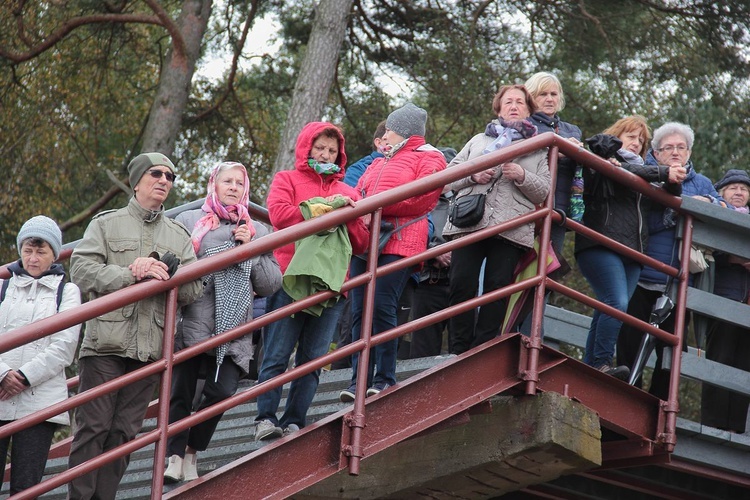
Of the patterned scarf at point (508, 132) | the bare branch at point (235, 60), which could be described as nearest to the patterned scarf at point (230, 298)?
the patterned scarf at point (508, 132)

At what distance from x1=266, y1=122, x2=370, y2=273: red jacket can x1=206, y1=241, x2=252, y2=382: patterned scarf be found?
39cm

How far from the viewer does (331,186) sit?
5848mm

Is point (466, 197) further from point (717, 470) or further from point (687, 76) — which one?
point (687, 76)

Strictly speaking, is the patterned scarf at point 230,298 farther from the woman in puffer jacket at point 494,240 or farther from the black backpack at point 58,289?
the woman in puffer jacket at point 494,240

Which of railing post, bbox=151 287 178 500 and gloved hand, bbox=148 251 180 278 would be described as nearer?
railing post, bbox=151 287 178 500

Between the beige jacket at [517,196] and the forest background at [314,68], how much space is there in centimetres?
685

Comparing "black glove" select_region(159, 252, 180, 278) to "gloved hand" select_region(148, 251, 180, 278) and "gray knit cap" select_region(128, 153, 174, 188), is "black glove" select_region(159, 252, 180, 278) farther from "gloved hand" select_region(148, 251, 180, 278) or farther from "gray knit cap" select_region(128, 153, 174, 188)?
"gray knit cap" select_region(128, 153, 174, 188)

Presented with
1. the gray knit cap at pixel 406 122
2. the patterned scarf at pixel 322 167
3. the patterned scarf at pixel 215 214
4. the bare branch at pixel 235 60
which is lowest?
the patterned scarf at pixel 215 214

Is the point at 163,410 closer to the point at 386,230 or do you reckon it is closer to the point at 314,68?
the point at 386,230

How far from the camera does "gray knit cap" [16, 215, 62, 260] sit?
17.0 ft

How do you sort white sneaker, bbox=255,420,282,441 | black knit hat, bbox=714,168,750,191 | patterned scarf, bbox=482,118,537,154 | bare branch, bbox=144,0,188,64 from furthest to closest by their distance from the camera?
bare branch, bbox=144,0,188,64 < black knit hat, bbox=714,168,750,191 < patterned scarf, bbox=482,118,537,154 < white sneaker, bbox=255,420,282,441

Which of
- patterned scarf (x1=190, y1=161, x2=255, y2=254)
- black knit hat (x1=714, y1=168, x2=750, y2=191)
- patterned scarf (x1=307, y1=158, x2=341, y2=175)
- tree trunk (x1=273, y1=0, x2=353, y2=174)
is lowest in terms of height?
patterned scarf (x1=190, y1=161, x2=255, y2=254)

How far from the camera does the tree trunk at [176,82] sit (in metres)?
13.6

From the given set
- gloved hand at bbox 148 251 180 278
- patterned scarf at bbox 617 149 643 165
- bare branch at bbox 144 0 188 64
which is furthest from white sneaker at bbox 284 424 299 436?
bare branch at bbox 144 0 188 64
